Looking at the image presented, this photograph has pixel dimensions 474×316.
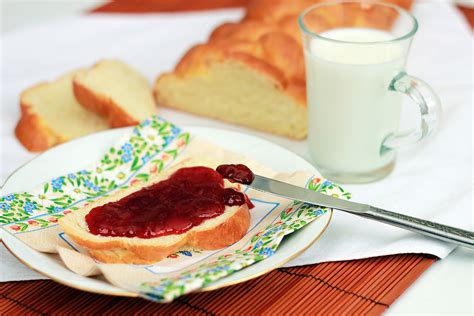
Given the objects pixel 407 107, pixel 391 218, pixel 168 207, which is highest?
pixel 168 207

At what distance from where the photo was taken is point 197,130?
2.29 m

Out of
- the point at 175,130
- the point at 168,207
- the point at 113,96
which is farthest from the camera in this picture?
the point at 113,96

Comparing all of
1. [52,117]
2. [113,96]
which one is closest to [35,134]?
[52,117]

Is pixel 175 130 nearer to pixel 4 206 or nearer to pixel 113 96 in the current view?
pixel 113 96

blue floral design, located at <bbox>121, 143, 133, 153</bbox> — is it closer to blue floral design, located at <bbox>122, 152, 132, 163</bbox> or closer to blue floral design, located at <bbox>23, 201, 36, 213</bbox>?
blue floral design, located at <bbox>122, 152, 132, 163</bbox>

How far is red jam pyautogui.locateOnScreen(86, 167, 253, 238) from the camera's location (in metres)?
1.74

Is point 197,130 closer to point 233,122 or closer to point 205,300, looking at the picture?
point 233,122

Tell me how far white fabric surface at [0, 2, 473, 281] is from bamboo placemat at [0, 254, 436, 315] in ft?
0.16

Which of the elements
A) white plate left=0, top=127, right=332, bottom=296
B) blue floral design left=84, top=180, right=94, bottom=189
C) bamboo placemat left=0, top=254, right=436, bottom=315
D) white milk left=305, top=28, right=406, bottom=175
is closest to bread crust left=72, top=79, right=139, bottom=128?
white plate left=0, top=127, right=332, bottom=296

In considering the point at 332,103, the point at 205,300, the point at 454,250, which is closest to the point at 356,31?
the point at 332,103

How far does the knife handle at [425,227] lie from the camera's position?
1.83 meters

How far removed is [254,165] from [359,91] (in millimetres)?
391

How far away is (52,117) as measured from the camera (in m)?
2.74

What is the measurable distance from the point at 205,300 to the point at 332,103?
0.79 m
